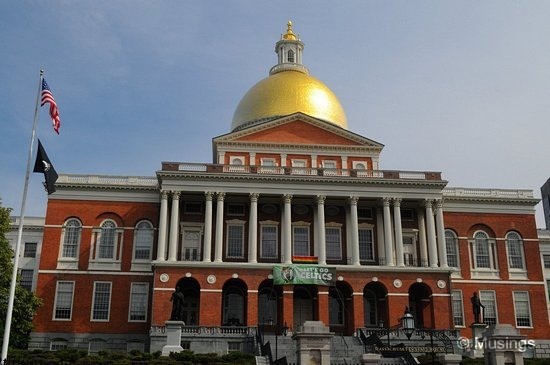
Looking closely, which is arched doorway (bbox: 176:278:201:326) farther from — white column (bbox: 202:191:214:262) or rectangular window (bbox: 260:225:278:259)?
rectangular window (bbox: 260:225:278:259)

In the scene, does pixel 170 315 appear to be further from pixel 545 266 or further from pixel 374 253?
pixel 545 266

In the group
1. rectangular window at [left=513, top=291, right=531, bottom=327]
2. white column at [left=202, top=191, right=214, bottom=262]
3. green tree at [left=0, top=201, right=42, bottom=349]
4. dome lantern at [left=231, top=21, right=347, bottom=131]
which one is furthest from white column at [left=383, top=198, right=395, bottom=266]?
green tree at [left=0, top=201, right=42, bottom=349]

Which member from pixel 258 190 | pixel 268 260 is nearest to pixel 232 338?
pixel 268 260

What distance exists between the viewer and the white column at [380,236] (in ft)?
175

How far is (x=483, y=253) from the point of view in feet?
187

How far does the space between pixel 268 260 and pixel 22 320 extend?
62.2 feet

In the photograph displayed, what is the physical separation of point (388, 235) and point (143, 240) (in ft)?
66.0

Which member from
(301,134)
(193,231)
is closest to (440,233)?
(301,134)

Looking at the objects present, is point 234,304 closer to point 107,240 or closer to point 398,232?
point 107,240

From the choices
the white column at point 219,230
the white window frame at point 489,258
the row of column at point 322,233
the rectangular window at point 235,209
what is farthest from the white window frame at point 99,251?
the white window frame at point 489,258

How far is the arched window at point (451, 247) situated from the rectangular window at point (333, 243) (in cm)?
977

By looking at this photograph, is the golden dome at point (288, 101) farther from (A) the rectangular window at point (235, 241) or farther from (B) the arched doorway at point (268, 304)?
(B) the arched doorway at point (268, 304)

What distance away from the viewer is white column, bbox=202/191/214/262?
5050cm

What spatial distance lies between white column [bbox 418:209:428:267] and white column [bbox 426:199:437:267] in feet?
3.24
